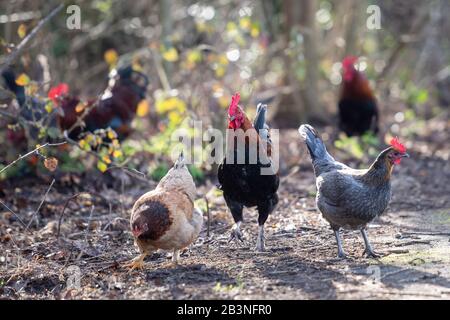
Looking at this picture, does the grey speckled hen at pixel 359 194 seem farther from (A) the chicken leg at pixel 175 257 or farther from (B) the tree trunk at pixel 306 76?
(B) the tree trunk at pixel 306 76

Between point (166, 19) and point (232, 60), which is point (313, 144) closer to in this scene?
point (232, 60)

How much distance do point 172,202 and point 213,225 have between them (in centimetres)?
191

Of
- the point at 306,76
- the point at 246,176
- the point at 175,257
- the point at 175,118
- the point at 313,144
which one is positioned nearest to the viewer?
the point at 175,257

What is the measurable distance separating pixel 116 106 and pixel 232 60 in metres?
2.00

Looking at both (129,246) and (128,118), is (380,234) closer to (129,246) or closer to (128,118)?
(129,246)

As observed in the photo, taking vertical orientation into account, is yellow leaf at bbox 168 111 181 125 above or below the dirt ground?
above

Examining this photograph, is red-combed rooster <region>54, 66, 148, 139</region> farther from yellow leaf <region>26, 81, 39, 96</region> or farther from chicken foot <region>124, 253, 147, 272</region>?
chicken foot <region>124, 253, 147, 272</region>

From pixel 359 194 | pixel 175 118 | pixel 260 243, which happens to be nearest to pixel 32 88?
pixel 175 118

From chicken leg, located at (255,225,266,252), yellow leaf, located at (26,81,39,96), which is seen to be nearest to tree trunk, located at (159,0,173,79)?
yellow leaf, located at (26,81,39,96)

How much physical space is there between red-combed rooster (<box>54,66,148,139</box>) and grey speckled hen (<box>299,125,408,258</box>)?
4.69m

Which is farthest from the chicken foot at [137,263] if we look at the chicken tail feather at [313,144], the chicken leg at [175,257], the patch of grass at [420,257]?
the patch of grass at [420,257]

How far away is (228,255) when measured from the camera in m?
6.04

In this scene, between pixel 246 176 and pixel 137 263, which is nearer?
pixel 137 263

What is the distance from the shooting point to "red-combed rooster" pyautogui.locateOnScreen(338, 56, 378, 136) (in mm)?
11125
